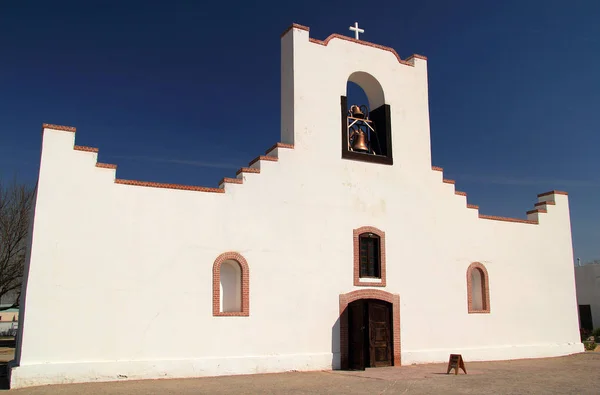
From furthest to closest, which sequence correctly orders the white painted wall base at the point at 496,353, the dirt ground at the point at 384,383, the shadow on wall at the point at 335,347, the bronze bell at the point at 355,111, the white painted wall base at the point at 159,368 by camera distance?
1. the bronze bell at the point at 355,111
2. the white painted wall base at the point at 496,353
3. the shadow on wall at the point at 335,347
4. the white painted wall base at the point at 159,368
5. the dirt ground at the point at 384,383

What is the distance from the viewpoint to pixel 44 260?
1329 centimetres

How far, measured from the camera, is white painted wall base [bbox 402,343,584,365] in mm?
17703

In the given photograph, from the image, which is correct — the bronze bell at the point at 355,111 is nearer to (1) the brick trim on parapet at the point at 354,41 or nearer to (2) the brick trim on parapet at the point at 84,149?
(1) the brick trim on parapet at the point at 354,41

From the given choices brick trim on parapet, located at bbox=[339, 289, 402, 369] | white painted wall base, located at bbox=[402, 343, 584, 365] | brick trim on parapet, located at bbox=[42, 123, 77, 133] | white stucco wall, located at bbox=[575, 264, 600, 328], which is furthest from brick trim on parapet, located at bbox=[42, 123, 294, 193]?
white stucco wall, located at bbox=[575, 264, 600, 328]

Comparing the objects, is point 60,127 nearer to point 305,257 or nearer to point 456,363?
point 305,257

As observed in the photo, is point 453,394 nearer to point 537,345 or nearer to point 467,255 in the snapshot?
point 467,255

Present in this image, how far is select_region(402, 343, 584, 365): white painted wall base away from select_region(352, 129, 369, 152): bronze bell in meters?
6.51

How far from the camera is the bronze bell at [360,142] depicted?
59.6ft

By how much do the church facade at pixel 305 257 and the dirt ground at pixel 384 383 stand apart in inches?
26.8

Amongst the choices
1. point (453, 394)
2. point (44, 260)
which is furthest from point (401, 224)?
point (44, 260)

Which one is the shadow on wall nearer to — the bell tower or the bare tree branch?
the bell tower

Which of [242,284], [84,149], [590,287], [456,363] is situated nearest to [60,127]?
[84,149]

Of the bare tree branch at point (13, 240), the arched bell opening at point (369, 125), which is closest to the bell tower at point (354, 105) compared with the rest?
the arched bell opening at point (369, 125)

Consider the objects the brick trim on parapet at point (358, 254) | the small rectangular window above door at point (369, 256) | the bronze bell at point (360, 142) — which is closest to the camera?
the brick trim on parapet at point (358, 254)
